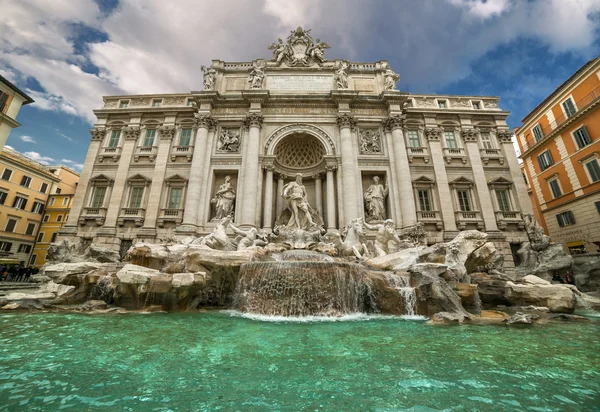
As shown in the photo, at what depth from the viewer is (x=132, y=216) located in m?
15.9

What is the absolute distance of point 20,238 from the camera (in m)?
24.3

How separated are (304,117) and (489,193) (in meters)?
13.3

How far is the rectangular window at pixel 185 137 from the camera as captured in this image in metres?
17.9

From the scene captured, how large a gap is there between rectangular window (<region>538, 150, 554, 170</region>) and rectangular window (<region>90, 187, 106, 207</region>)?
32.9 m

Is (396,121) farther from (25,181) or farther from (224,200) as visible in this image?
(25,181)

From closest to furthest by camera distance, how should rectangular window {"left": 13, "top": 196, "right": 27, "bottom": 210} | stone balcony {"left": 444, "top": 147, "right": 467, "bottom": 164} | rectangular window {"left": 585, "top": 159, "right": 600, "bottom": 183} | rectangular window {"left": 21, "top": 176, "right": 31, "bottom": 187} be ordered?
rectangular window {"left": 585, "top": 159, "right": 600, "bottom": 183}, stone balcony {"left": 444, "top": 147, "right": 467, "bottom": 164}, rectangular window {"left": 13, "top": 196, "right": 27, "bottom": 210}, rectangular window {"left": 21, "top": 176, "right": 31, "bottom": 187}

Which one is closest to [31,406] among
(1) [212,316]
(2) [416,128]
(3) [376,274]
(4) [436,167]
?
(1) [212,316]

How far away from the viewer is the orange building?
16359 millimetres

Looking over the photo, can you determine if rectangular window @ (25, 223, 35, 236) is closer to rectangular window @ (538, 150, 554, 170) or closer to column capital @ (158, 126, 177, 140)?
column capital @ (158, 126, 177, 140)

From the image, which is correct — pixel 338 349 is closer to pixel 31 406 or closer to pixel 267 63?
pixel 31 406

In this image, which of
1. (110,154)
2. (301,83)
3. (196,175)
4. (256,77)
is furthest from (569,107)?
(110,154)

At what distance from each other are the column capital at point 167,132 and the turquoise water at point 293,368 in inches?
594

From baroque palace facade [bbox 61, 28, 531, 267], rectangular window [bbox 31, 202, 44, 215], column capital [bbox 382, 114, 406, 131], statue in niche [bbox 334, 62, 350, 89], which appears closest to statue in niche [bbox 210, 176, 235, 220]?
baroque palace facade [bbox 61, 28, 531, 267]

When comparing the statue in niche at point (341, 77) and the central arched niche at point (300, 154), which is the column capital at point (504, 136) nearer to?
the statue in niche at point (341, 77)
